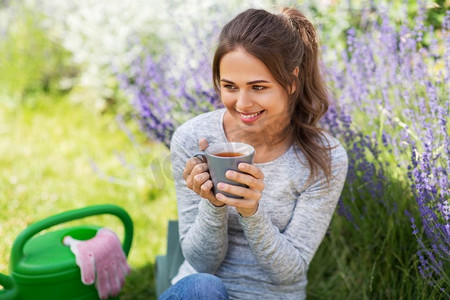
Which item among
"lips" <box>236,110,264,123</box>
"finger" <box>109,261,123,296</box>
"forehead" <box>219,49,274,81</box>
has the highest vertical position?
"forehead" <box>219,49,274,81</box>

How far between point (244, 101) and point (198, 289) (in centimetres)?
57

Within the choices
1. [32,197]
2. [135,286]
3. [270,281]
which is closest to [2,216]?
[32,197]

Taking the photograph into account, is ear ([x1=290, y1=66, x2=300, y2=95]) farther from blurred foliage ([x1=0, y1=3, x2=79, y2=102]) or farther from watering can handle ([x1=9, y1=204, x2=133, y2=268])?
blurred foliage ([x1=0, y1=3, x2=79, y2=102])

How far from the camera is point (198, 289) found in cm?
153

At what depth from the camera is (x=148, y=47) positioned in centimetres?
375

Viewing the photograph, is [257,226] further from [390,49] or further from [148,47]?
[148,47]

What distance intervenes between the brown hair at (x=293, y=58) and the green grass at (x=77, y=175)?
3.46 ft

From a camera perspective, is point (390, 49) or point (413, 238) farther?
point (390, 49)

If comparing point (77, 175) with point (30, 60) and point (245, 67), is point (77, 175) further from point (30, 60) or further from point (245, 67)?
point (245, 67)

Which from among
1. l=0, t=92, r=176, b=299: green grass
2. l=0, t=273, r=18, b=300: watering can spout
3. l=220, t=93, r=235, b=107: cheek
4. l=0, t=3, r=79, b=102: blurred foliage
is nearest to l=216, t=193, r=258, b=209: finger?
l=220, t=93, r=235, b=107: cheek

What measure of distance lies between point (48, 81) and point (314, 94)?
3564 millimetres

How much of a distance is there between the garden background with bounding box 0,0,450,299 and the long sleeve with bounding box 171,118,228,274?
0.29 feet

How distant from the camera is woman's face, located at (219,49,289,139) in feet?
5.05

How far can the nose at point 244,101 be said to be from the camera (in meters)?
1.54
